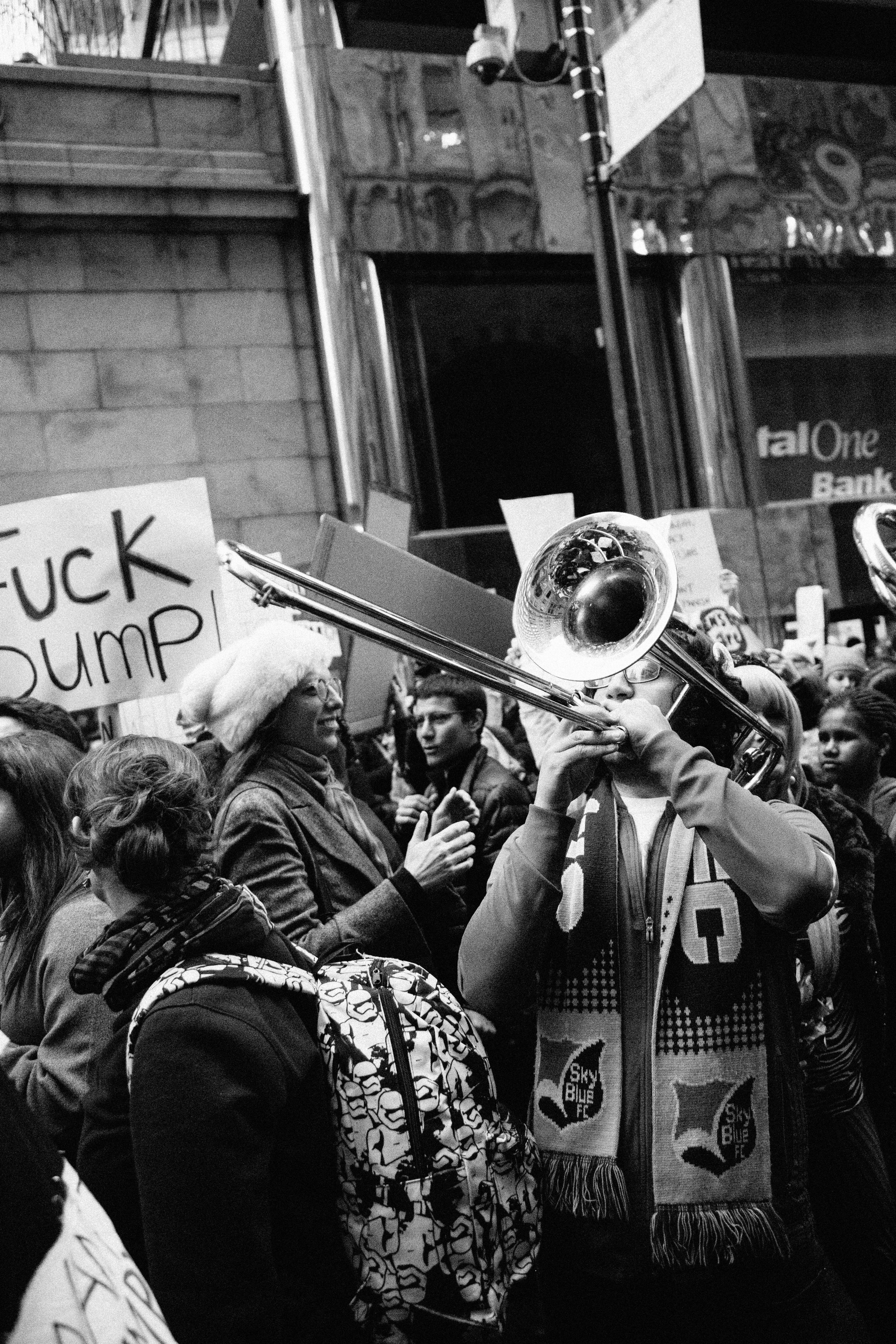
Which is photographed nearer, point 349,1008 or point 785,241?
point 349,1008

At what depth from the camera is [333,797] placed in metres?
3.14

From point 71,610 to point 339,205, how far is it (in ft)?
20.8

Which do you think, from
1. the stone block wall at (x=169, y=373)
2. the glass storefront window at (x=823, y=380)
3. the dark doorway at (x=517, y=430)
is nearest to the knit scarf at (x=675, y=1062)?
the stone block wall at (x=169, y=373)

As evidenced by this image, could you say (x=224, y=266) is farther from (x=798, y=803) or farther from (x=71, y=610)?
(x=798, y=803)

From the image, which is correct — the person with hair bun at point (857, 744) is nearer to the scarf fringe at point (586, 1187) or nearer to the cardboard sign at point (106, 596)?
the cardboard sign at point (106, 596)

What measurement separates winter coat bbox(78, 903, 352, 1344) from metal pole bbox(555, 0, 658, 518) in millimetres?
4184

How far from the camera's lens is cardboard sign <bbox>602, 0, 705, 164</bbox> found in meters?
5.35

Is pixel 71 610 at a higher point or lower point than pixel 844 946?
higher

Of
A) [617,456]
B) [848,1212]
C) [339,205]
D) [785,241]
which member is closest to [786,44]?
[785,241]

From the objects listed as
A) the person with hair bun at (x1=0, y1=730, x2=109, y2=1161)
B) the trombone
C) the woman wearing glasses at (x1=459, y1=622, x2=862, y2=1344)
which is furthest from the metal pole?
the woman wearing glasses at (x1=459, y1=622, x2=862, y2=1344)

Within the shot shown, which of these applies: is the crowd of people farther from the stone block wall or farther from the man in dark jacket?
the stone block wall

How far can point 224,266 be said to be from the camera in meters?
9.27

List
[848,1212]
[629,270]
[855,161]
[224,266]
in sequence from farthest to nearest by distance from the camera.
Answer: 1. [855,161]
2. [629,270]
3. [224,266]
4. [848,1212]

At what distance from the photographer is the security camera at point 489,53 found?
281 inches
